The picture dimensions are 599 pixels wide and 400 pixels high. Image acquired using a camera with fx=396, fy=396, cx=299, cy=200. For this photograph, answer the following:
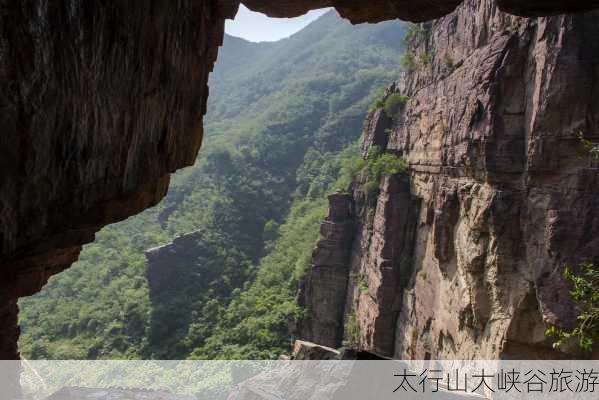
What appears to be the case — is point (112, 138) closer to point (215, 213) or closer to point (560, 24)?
point (560, 24)

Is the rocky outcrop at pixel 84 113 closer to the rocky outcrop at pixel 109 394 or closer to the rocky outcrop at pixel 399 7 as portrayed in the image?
the rocky outcrop at pixel 399 7

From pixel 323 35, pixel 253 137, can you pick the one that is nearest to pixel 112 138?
pixel 253 137

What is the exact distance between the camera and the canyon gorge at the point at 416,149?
416 centimetres

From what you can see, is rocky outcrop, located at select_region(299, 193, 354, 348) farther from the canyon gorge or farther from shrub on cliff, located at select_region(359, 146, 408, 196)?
the canyon gorge

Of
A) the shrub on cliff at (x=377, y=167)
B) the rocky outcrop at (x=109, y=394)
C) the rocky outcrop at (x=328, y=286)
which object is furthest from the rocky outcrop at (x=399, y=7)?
the rocky outcrop at (x=328, y=286)

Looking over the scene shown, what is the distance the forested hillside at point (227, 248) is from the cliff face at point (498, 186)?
43.2 feet

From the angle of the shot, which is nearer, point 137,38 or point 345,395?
point 137,38

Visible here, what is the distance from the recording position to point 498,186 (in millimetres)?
11703

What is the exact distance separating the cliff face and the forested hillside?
13.2 metres

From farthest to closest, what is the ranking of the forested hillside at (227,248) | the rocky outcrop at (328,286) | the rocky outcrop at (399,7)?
the forested hillside at (227,248)
the rocky outcrop at (328,286)
the rocky outcrop at (399,7)

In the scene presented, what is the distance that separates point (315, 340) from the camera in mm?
26906

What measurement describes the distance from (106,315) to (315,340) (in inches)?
985

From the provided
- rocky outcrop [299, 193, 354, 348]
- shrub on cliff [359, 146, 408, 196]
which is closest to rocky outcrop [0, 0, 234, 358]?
shrub on cliff [359, 146, 408, 196]

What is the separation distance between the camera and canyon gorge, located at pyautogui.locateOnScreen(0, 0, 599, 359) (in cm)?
416
